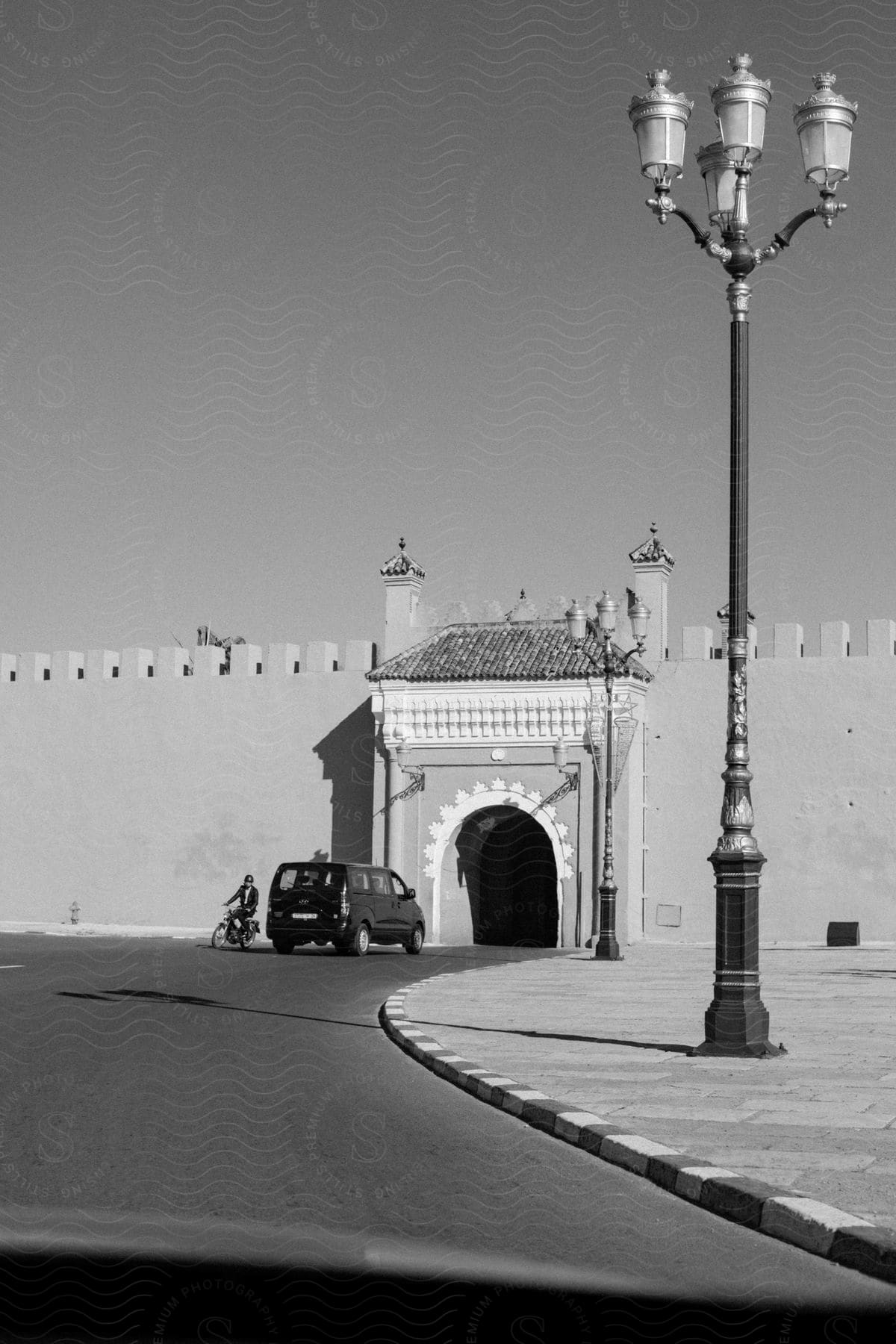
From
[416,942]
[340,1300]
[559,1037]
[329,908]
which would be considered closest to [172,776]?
[416,942]

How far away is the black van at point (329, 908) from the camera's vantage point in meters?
29.0

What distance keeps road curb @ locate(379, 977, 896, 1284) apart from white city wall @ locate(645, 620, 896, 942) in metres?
23.7

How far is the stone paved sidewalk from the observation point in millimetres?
7742

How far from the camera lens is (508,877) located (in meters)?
38.3

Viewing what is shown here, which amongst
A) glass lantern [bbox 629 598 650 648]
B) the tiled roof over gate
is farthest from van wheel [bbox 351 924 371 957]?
the tiled roof over gate

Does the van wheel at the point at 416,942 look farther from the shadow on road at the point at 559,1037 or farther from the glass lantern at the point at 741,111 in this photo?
the glass lantern at the point at 741,111

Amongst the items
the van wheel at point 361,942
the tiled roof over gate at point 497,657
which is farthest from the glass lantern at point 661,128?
the tiled roof over gate at point 497,657

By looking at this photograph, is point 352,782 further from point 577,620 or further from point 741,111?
point 741,111

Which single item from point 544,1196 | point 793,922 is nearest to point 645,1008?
point 544,1196

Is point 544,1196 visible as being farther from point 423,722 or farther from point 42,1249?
point 423,722

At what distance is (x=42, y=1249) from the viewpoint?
6.08 meters

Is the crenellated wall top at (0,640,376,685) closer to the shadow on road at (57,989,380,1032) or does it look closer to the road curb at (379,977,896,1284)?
the shadow on road at (57,989,380,1032)

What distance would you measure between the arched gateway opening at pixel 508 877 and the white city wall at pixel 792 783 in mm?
3155

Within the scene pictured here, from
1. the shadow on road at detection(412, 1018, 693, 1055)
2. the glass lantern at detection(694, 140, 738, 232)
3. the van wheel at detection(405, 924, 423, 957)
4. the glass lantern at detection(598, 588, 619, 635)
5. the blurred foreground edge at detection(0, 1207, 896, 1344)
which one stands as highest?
the glass lantern at detection(694, 140, 738, 232)
